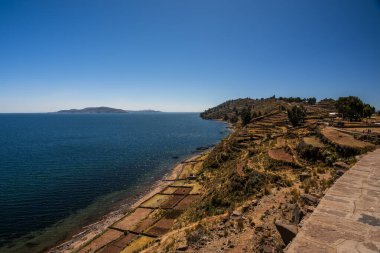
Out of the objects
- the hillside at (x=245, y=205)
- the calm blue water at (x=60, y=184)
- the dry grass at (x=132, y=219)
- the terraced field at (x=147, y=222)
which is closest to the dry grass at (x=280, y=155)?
the hillside at (x=245, y=205)

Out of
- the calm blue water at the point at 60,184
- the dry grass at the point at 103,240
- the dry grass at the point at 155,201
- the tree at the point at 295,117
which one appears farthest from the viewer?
the tree at the point at 295,117

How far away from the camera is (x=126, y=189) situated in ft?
188

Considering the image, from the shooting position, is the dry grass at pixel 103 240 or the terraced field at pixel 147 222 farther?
the dry grass at pixel 103 240

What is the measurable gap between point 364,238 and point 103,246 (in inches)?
1282

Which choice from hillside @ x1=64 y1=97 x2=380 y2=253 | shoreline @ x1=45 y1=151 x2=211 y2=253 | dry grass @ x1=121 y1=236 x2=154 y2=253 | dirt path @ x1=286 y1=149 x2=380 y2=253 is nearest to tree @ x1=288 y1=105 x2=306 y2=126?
hillside @ x1=64 y1=97 x2=380 y2=253

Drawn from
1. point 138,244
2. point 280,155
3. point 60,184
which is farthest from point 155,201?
point 60,184

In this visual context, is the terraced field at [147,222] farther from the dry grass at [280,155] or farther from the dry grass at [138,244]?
the dry grass at [280,155]

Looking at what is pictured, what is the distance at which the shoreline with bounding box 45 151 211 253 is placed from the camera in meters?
33.9

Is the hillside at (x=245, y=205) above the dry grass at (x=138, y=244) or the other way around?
above

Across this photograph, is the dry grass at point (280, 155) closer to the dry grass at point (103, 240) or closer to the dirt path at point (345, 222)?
the dry grass at point (103, 240)

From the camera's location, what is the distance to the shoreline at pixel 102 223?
3391 centimetres

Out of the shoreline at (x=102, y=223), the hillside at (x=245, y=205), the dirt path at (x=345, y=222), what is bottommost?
the shoreline at (x=102, y=223)

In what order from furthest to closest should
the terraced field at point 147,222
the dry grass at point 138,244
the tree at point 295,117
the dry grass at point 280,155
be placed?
1. the tree at point 295,117
2. the dry grass at point 280,155
3. the terraced field at point 147,222
4. the dry grass at point 138,244

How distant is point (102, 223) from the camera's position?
40312 mm
